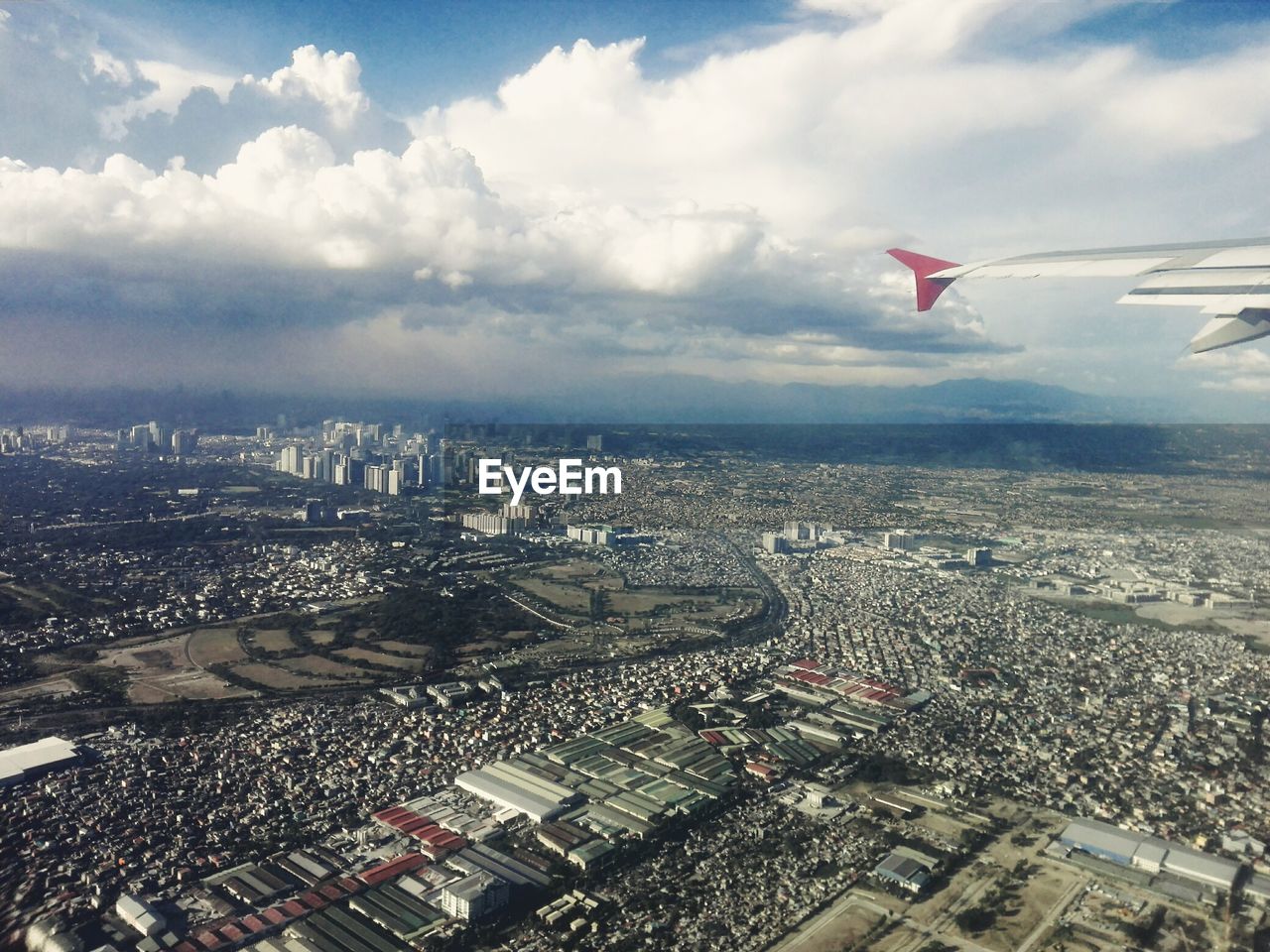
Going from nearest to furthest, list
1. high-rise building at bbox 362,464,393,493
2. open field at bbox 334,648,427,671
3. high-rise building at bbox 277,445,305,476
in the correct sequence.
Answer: open field at bbox 334,648,427,671 < high-rise building at bbox 362,464,393,493 < high-rise building at bbox 277,445,305,476

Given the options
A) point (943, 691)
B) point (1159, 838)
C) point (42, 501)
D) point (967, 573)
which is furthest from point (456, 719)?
point (42, 501)

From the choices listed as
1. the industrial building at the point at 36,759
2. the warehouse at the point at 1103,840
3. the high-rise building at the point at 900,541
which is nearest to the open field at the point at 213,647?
the industrial building at the point at 36,759

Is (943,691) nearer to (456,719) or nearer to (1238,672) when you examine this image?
(1238,672)

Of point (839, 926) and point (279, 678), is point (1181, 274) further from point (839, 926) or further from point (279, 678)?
point (279, 678)

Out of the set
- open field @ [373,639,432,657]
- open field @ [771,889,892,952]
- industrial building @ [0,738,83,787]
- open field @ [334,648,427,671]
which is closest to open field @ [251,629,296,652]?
open field @ [334,648,427,671]

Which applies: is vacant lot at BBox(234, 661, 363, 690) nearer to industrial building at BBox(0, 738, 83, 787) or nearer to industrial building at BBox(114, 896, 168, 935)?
industrial building at BBox(0, 738, 83, 787)

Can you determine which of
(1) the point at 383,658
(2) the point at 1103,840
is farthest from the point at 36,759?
(2) the point at 1103,840

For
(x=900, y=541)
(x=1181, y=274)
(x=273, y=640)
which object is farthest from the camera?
(x=900, y=541)
